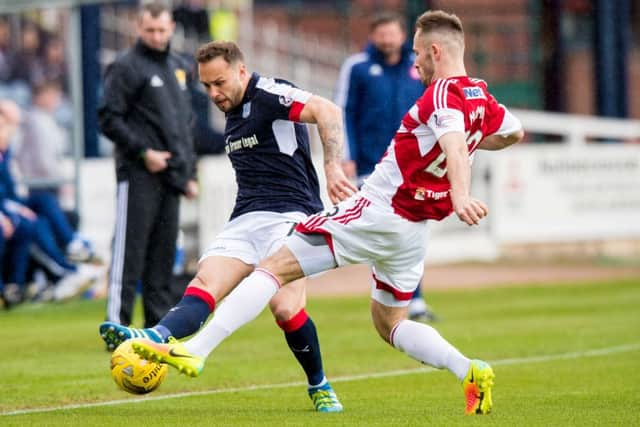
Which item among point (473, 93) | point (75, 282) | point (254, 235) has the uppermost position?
point (473, 93)

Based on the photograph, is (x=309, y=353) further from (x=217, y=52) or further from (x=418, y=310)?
(x=418, y=310)

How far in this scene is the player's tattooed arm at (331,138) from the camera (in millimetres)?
7387

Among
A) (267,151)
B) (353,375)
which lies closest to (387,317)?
(267,151)

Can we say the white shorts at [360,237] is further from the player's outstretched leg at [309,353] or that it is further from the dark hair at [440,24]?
the dark hair at [440,24]

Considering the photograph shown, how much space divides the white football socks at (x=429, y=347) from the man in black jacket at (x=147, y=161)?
4.05 metres

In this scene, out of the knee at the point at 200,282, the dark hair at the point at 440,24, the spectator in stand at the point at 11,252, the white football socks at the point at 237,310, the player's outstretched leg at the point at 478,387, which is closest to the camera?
the white football socks at the point at 237,310

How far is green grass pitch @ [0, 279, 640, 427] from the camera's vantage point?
723cm

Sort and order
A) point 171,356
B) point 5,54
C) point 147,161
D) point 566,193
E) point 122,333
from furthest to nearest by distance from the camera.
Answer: point 566,193
point 5,54
point 147,161
point 122,333
point 171,356

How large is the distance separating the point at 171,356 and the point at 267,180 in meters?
1.42

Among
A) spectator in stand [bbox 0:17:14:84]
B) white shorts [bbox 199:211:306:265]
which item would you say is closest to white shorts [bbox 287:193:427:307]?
white shorts [bbox 199:211:306:265]

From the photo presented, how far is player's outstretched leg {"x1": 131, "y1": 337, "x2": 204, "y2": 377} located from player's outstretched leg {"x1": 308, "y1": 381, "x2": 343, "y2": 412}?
105cm

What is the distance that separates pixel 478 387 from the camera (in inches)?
272

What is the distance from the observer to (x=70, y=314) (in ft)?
45.8

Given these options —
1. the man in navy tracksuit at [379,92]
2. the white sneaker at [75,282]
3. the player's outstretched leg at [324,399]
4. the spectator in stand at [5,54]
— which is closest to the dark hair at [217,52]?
the player's outstretched leg at [324,399]
